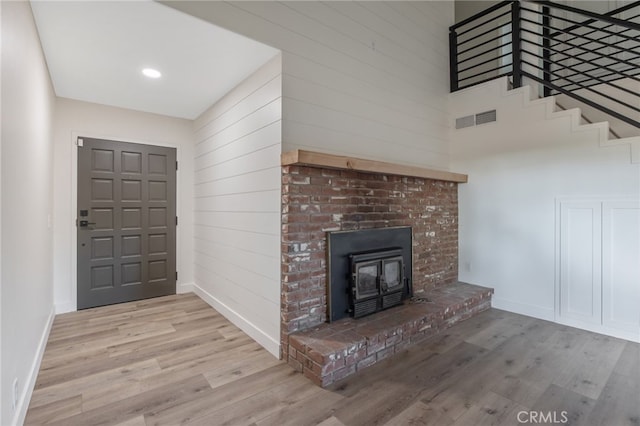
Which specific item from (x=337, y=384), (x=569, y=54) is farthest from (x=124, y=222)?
(x=569, y=54)

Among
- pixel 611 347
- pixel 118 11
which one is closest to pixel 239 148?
pixel 118 11

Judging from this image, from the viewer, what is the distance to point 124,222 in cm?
394

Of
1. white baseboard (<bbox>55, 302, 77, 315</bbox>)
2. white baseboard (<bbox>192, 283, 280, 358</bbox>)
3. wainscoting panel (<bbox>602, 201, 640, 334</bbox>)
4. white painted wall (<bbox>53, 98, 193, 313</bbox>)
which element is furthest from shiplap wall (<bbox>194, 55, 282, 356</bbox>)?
wainscoting panel (<bbox>602, 201, 640, 334</bbox>)

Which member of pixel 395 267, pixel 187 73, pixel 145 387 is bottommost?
pixel 145 387

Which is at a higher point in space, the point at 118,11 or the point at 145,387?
the point at 118,11

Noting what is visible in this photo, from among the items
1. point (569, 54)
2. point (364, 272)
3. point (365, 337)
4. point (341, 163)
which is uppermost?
point (569, 54)

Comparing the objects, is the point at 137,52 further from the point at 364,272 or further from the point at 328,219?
the point at 364,272

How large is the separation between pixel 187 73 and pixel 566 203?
4.11 metres

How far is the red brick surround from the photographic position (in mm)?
2494

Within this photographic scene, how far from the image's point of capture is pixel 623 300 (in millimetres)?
2943

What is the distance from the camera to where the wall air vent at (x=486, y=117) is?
3836 mm

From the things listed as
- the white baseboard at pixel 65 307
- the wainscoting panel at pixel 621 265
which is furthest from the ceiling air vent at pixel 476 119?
the white baseboard at pixel 65 307

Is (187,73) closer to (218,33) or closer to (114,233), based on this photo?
(218,33)

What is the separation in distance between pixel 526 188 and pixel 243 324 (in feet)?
11.4
